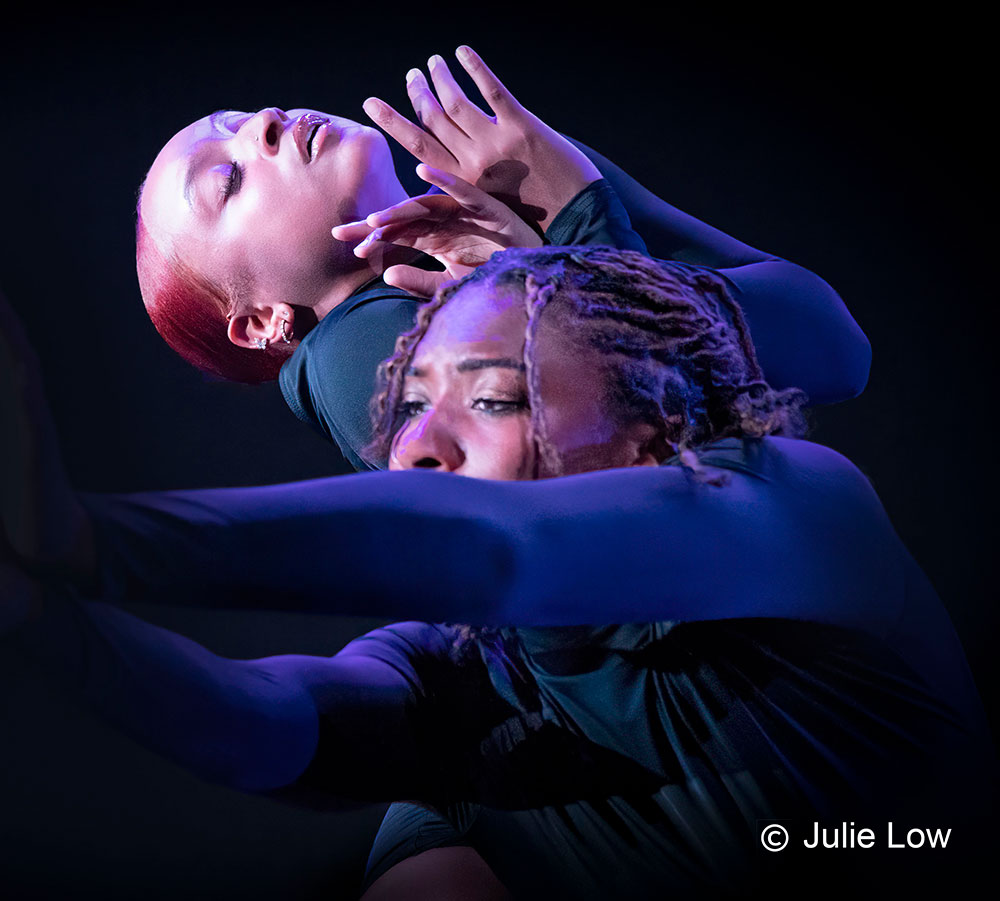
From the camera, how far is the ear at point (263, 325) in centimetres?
114

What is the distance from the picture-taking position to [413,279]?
0.93m

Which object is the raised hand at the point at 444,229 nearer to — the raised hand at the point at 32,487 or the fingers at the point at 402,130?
the fingers at the point at 402,130

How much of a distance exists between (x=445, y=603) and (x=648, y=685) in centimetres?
29

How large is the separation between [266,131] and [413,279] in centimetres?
28

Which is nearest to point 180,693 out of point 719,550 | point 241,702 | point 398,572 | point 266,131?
point 241,702

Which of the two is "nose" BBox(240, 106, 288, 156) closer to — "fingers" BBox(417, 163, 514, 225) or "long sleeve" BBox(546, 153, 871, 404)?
"fingers" BBox(417, 163, 514, 225)

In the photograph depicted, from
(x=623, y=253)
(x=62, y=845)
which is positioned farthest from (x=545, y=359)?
(x=62, y=845)

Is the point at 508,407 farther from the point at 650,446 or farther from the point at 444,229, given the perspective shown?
the point at 444,229

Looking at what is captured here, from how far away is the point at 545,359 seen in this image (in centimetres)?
67

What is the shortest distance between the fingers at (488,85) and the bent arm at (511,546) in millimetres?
433

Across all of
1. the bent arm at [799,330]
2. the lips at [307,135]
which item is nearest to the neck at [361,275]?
the lips at [307,135]

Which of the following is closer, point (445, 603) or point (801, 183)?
point (445, 603)

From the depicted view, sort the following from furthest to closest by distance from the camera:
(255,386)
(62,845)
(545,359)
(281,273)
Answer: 1. (255,386)
2. (281,273)
3. (62,845)
4. (545,359)

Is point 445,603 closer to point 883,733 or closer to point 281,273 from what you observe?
point 883,733
